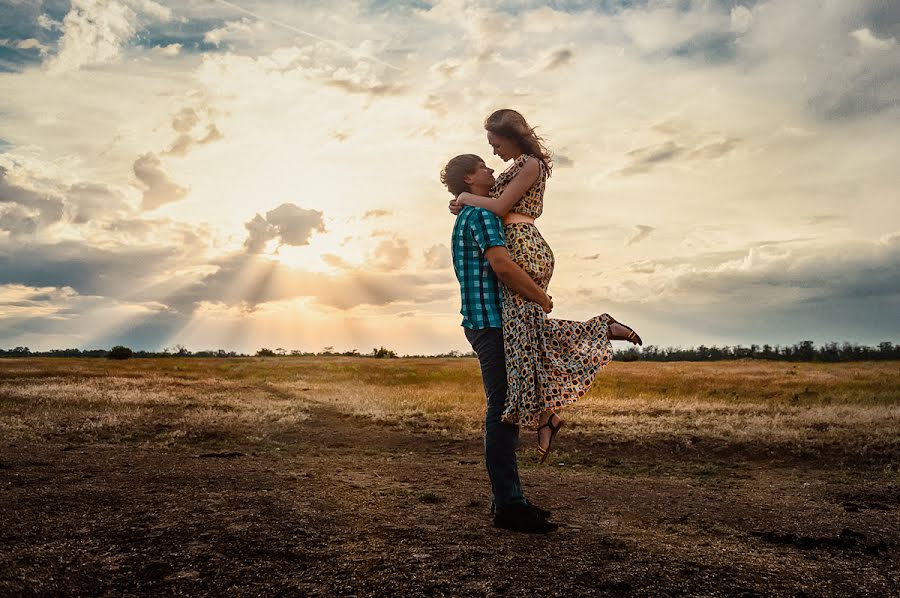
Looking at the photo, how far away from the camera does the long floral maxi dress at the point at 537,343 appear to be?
15.8 ft

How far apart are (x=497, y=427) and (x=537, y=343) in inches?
29.0

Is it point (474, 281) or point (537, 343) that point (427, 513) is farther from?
point (474, 281)

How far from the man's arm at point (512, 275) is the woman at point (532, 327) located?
10cm

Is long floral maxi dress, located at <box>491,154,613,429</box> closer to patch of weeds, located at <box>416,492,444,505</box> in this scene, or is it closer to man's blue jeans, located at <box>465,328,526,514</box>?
man's blue jeans, located at <box>465,328,526,514</box>

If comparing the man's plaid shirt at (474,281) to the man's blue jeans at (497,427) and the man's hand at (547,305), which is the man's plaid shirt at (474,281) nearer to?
the man's blue jeans at (497,427)

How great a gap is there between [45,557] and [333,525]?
2.03 m

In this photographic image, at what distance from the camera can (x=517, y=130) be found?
5.09 m

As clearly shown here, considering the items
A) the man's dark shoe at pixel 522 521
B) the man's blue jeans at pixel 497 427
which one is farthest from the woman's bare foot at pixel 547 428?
the man's dark shoe at pixel 522 521

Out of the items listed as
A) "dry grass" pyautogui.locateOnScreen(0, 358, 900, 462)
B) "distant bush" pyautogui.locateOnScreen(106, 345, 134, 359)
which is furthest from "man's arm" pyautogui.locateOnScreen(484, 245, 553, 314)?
"distant bush" pyautogui.locateOnScreen(106, 345, 134, 359)

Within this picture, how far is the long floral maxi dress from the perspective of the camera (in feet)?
15.8

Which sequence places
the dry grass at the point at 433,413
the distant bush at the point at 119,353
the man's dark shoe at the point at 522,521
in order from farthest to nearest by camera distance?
1. the distant bush at the point at 119,353
2. the dry grass at the point at 433,413
3. the man's dark shoe at the point at 522,521

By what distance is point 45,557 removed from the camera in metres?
4.39

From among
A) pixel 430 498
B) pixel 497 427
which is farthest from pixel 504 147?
pixel 430 498

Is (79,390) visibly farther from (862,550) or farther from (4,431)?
Answer: (862,550)
